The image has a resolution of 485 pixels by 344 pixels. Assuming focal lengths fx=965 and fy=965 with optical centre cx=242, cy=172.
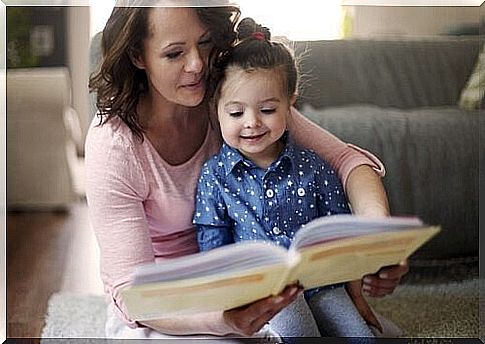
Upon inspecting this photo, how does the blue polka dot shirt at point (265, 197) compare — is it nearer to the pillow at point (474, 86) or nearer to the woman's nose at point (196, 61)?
the woman's nose at point (196, 61)

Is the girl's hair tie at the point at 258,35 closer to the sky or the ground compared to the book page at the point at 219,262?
closer to the sky

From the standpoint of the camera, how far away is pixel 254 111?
1232 millimetres

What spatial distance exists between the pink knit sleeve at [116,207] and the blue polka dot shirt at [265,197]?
9cm

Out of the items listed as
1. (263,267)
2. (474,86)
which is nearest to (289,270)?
(263,267)

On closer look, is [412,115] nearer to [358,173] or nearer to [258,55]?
[358,173]

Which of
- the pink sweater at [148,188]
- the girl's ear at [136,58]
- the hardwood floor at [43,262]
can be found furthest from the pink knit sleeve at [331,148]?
the hardwood floor at [43,262]

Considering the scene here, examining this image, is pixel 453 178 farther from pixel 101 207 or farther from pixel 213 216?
pixel 101 207

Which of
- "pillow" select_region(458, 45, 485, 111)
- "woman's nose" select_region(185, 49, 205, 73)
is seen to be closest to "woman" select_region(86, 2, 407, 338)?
"woman's nose" select_region(185, 49, 205, 73)

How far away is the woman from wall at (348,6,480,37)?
15cm

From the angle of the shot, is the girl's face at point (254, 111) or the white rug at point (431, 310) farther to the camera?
the white rug at point (431, 310)

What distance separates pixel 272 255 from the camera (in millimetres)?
1201

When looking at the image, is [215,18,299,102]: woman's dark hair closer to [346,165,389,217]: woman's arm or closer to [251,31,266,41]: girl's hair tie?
[251,31,266,41]: girl's hair tie

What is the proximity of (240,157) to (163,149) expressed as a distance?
4.1 inches

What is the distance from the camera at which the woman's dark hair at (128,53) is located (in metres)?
1.24
